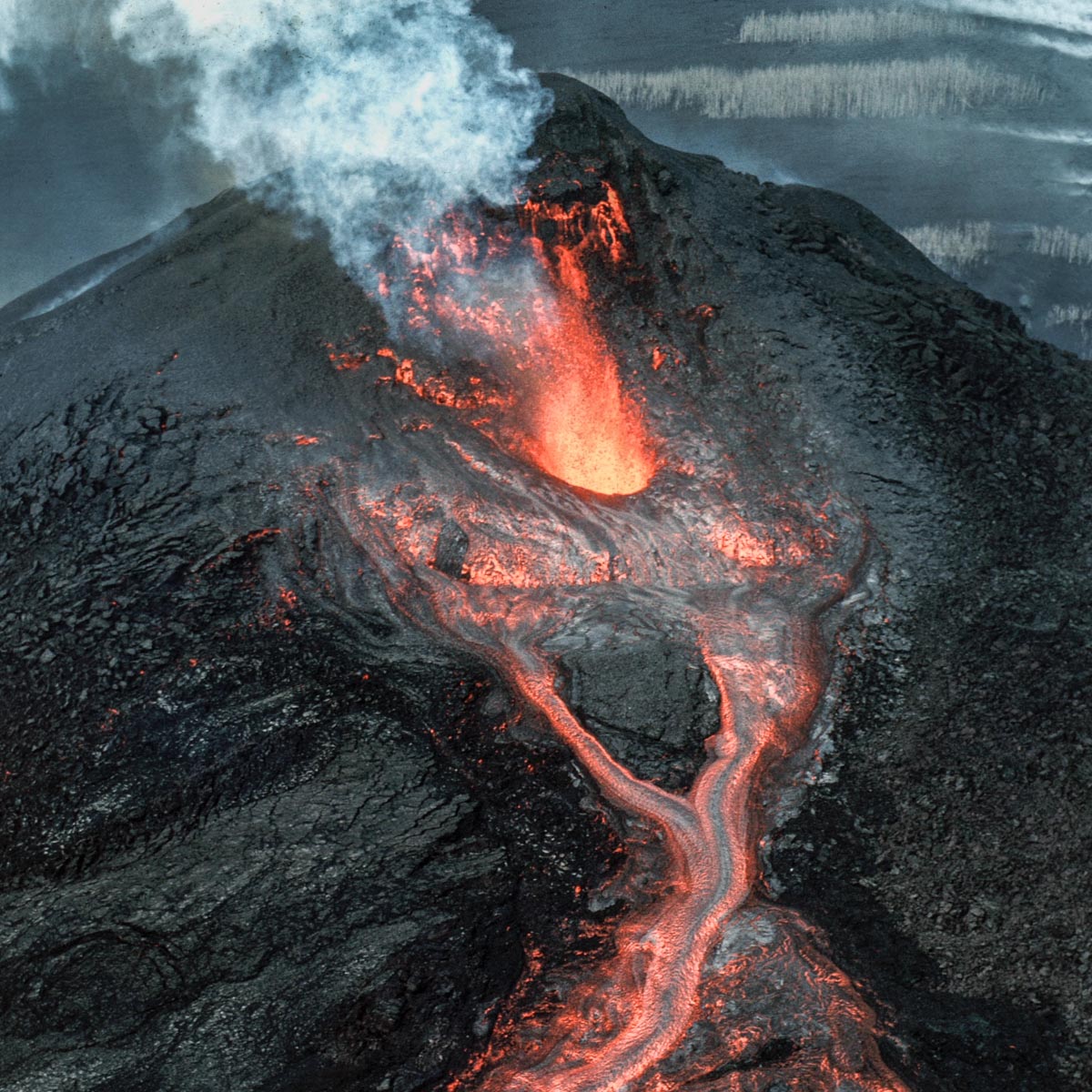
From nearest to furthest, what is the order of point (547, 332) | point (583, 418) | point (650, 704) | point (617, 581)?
1. point (650, 704)
2. point (617, 581)
3. point (583, 418)
4. point (547, 332)

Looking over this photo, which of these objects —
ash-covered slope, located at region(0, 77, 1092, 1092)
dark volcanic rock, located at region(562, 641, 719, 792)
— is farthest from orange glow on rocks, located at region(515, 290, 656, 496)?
dark volcanic rock, located at region(562, 641, 719, 792)

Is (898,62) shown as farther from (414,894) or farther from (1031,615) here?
(414,894)

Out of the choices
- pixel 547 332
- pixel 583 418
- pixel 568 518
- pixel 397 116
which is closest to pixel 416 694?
pixel 568 518

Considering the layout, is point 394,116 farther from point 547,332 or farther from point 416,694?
point 416,694

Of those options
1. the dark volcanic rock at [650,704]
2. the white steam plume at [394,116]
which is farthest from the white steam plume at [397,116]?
the dark volcanic rock at [650,704]

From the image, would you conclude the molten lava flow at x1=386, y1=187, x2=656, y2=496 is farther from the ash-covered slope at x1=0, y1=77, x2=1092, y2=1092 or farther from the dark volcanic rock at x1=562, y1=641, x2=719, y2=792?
the dark volcanic rock at x1=562, y1=641, x2=719, y2=792

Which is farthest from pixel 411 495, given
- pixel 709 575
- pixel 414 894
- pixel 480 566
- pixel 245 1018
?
pixel 245 1018
